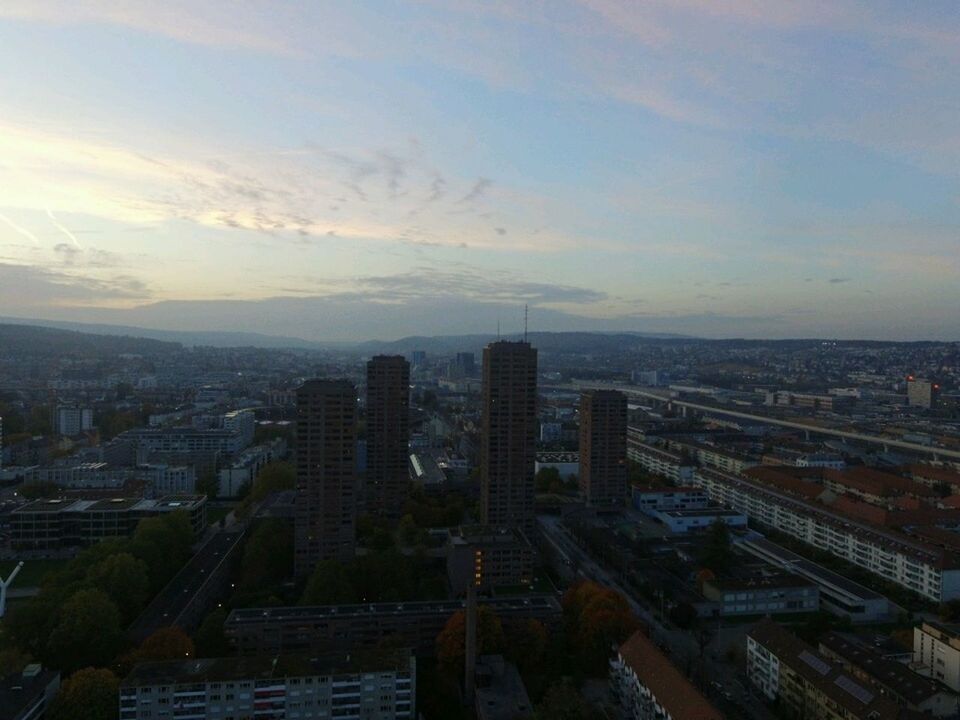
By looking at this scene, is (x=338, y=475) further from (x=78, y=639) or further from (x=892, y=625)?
(x=892, y=625)

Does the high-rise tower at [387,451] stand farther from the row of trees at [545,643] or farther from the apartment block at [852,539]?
the apartment block at [852,539]

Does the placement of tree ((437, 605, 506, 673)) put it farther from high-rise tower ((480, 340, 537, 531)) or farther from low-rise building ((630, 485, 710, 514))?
low-rise building ((630, 485, 710, 514))

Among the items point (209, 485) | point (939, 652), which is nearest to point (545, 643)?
point (939, 652)

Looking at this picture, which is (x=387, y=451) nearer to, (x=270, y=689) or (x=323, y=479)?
(x=323, y=479)

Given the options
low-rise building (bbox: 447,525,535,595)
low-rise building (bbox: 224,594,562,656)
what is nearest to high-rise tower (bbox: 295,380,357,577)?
low-rise building (bbox: 447,525,535,595)

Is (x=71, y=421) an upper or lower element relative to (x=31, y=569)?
upper

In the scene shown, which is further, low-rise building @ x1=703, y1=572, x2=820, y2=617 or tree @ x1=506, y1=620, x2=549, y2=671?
low-rise building @ x1=703, y1=572, x2=820, y2=617
